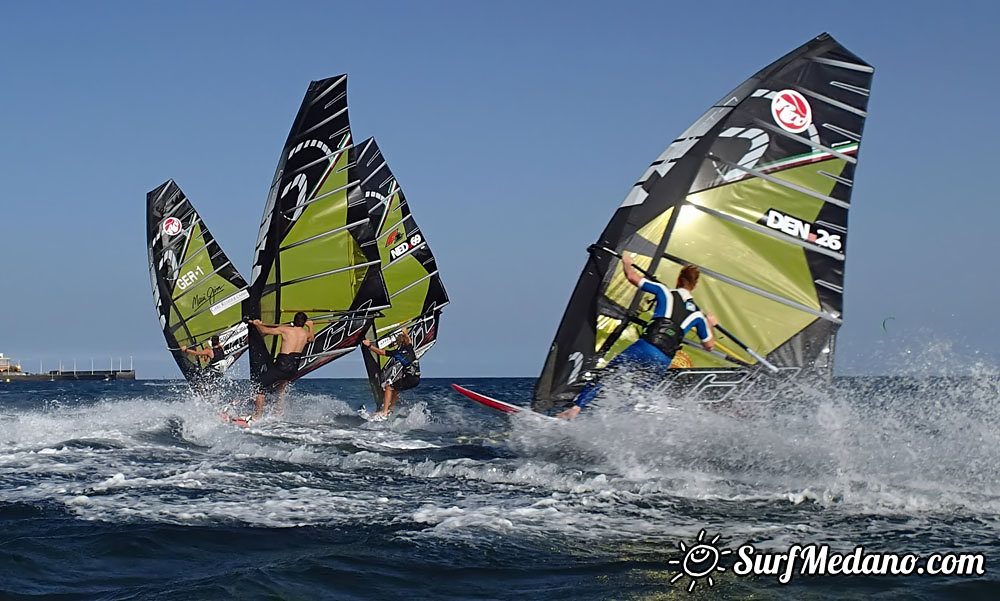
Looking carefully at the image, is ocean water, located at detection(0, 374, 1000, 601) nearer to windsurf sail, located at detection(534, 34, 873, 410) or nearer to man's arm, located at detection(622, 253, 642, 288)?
windsurf sail, located at detection(534, 34, 873, 410)

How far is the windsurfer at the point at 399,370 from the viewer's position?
1622 centimetres

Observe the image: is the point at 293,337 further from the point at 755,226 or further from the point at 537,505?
the point at 537,505

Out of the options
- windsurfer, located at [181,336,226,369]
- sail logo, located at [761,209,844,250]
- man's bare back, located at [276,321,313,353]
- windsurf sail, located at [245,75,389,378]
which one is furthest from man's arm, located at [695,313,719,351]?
windsurfer, located at [181,336,226,369]

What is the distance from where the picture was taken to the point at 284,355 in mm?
13219

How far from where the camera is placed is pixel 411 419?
46.9 ft

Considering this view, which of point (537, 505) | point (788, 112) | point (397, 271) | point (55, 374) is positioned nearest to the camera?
point (537, 505)

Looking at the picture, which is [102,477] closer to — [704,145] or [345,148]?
[704,145]

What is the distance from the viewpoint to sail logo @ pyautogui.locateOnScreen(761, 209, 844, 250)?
316 inches

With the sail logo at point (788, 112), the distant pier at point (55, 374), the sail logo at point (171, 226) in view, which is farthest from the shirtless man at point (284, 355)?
the distant pier at point (55, 374)

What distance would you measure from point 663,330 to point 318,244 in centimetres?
660

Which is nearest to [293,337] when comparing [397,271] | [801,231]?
[397,271]

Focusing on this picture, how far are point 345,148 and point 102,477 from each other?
746 centimetres

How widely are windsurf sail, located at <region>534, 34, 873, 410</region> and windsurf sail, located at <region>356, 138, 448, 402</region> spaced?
27.7 ft

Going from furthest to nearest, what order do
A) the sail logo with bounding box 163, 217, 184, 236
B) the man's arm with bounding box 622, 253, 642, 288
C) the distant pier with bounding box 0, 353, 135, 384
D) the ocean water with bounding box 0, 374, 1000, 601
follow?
the distant pier with bounding box 0, 353, 135, 384, the sail logo with bounding box 163, 217, 184, 236, the man's arm with bounding box 622, 253, 642, 288, the ocean water with bounding box 0, 374, 1000, 601
